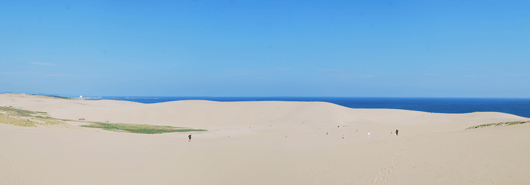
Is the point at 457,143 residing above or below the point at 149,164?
above

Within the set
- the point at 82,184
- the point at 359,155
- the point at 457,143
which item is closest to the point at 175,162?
the point at 82,184

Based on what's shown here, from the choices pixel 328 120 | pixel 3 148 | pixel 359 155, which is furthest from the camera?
pixel 328 120

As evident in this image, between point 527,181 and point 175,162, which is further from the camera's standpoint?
point 175,162

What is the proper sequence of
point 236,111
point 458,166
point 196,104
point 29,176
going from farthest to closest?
point 196,104 < point 236,111 < point 458,166 < point 29,176

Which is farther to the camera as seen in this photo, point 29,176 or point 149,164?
point 149,164

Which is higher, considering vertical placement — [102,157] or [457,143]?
[457,143]

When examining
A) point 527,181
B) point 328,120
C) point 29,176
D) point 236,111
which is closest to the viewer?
point 527,181

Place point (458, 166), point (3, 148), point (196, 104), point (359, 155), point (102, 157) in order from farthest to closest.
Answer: point (196, 104) < point (359, 155) < point (102, 157) < point (3, 148) < point (458, 166)

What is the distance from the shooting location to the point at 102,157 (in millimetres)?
12359

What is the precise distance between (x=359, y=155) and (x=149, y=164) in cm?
959

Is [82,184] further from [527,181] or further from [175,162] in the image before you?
[527,181]

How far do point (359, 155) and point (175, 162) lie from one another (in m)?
8.63

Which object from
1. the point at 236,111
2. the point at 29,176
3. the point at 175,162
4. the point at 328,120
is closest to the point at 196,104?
the point at 236,111

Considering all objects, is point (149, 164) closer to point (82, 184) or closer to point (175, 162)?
point (175, 162)
